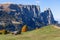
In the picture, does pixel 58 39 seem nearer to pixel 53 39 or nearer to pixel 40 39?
pixel 53 39

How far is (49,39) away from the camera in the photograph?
3178 cm

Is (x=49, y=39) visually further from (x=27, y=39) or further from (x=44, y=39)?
(x=27, y=39)

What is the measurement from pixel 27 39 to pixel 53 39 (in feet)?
15.3

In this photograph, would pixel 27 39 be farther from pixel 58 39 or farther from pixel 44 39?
pixel 58 39

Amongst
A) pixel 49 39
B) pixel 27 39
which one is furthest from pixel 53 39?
pixel 27 39

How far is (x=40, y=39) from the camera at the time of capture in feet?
102

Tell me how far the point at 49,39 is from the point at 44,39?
3.08 feet

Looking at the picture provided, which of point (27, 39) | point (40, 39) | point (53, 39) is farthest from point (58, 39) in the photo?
point (27, 39)

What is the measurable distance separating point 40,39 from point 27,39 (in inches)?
89.3

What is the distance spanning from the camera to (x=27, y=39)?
31.3m

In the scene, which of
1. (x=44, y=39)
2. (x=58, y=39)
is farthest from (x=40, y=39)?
(x=58, y=39)

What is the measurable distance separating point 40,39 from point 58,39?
125 inches

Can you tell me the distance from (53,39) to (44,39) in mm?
1669

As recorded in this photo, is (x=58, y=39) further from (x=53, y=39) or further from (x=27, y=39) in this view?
(x=27, y=39)
